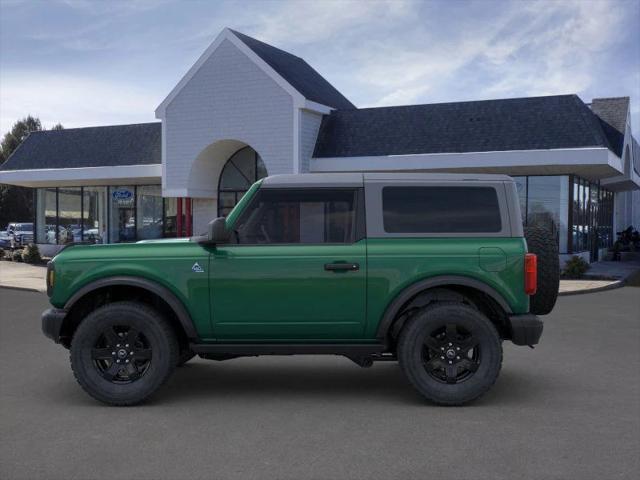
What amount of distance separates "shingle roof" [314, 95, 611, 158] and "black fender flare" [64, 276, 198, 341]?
56.1ft

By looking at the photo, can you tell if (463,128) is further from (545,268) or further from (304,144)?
(545,268)

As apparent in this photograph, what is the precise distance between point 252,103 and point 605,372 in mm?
17838

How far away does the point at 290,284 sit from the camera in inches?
253

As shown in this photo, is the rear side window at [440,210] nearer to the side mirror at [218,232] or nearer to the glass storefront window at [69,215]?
the side mirror at [218,232]

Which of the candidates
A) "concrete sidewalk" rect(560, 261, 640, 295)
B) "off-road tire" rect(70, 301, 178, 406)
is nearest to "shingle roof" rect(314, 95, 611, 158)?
"concrete sidewalk" rect(560, 261, 640, 295)

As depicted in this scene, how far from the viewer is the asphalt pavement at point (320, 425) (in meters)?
4.75

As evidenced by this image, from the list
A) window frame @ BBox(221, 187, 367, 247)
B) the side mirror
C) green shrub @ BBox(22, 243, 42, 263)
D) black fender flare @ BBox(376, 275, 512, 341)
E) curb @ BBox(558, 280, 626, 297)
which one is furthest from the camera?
green shrub @ BBox(22, 243, 42, 263)

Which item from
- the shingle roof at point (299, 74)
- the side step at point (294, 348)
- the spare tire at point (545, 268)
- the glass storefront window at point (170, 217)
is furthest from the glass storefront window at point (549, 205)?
the side step at point (294, 348)

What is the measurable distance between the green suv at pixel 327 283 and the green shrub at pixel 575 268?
16.1 meters

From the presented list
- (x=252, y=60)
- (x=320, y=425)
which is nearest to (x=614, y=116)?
(x=252, y=60)

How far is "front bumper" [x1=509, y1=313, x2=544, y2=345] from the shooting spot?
642 centimetres

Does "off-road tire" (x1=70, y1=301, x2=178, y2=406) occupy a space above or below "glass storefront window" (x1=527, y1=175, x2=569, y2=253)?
below

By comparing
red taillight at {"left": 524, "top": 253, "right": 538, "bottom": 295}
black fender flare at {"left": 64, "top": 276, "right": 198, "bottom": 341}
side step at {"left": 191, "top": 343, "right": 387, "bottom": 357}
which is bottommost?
side step at {"left": 191, "top": 343, "right": 387, "bottom": 357}

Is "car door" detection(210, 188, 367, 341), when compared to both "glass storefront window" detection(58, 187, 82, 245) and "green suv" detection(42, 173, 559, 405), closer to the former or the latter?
"green suv" detection(42, 173, 559, 405)
